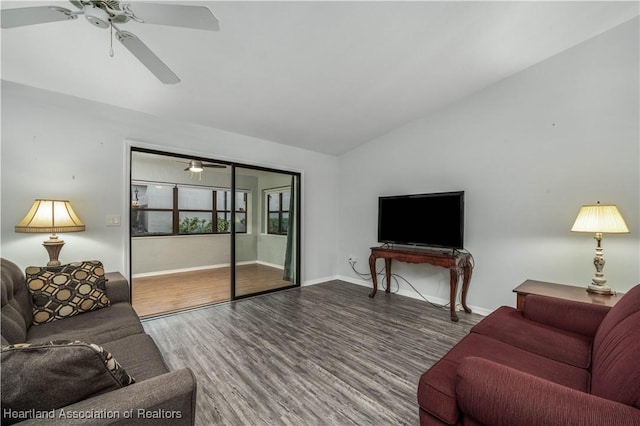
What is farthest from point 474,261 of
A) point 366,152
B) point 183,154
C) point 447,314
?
point 183,154

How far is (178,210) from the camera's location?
5.96 m

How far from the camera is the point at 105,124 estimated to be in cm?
287

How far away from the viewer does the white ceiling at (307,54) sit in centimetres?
204

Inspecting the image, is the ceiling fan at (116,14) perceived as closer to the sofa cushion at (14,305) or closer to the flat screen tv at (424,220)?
the sofa cushion at (14,305)

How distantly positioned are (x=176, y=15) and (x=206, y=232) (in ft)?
17.8

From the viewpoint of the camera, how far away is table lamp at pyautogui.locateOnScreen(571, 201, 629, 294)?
2.15 m

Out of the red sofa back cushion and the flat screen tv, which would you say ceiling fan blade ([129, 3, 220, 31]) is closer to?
the red sofa back cushion

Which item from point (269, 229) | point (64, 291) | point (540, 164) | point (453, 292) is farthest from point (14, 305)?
point (540, 164)

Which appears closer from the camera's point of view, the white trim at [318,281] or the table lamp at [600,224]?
the table lamp at [600,224]

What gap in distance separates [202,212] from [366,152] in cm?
404

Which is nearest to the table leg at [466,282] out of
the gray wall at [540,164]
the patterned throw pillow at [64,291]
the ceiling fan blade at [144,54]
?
the gray wall at [540,164]

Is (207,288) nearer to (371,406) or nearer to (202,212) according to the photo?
(202,212)

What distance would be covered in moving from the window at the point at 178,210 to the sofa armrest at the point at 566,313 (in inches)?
207

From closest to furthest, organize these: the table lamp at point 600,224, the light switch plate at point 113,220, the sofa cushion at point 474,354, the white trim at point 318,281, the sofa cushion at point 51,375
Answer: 1. the sofa cushion at point 51,375
2. the sofa cushion at point 474,354
3. the table lamp at point 600,224
4. the light switch plate at point 113,220
5. the white trim at point 318,281
